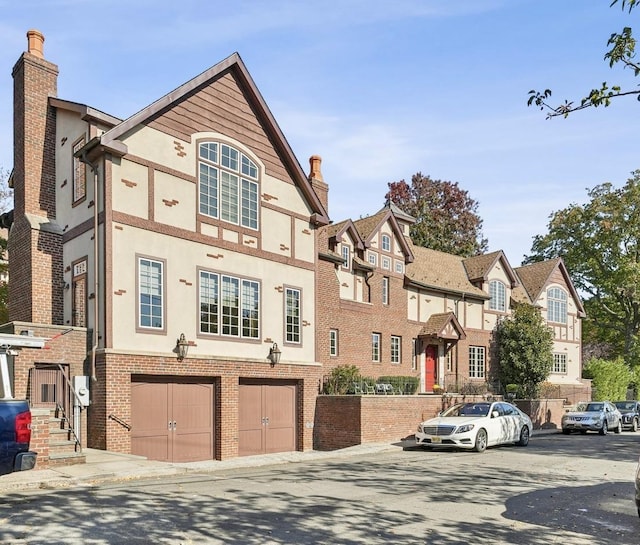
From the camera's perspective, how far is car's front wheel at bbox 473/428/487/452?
19672 mm

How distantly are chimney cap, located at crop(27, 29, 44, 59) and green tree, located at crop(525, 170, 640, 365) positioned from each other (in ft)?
131

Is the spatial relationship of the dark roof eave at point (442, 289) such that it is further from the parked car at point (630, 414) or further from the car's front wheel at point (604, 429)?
the car's front wheel at point (604, 429)

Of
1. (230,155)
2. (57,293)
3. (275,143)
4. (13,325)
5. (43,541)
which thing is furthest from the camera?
(275,143)

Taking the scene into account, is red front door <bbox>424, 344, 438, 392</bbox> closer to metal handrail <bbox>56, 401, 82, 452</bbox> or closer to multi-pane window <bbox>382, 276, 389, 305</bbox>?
multi-pane window <bbox>382, 276, 389, 305</bbox>

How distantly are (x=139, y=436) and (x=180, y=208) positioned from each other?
21.0 feet

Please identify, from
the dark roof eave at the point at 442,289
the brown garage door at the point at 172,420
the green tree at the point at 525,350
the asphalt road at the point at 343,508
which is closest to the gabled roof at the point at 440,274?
the dark roof eave at the point at 442,289

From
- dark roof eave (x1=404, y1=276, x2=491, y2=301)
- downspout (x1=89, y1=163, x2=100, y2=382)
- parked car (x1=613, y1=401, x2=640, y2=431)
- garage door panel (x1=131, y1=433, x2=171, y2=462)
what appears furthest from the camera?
Result: dark roof eave (x1=404, y1=276, x2=491, y2=301)

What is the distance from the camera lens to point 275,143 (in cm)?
2281

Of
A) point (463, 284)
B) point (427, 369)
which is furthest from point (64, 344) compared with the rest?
point (463, 284)

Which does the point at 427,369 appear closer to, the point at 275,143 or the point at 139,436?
the point at 275,143

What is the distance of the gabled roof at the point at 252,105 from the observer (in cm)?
1757

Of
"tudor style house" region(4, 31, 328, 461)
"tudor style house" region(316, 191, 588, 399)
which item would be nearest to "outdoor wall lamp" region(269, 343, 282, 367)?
"tudor style house" region(4, 31, 328, 461)

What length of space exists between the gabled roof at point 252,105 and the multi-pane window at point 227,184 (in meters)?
1.55

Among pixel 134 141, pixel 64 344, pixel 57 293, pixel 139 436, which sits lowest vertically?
pixel 139 436
